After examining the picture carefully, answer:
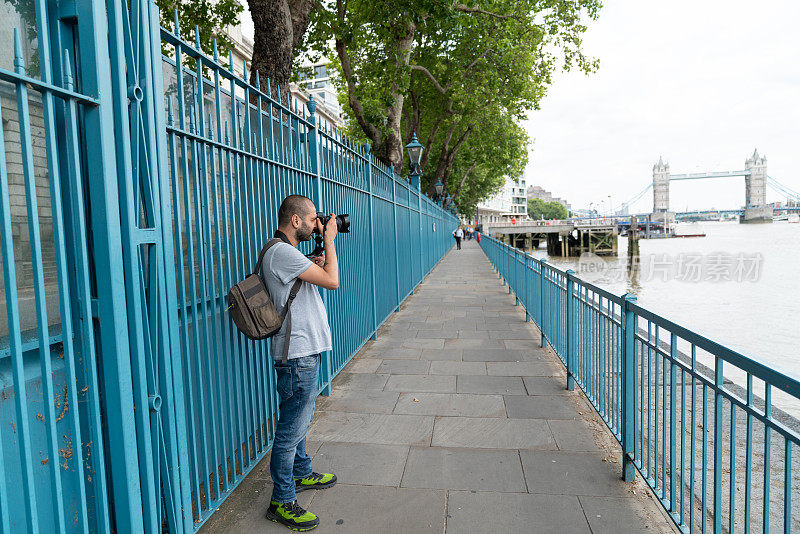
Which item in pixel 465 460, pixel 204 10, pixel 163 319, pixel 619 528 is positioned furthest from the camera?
pixel 204 10

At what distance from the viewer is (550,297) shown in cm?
626

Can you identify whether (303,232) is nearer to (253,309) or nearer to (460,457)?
(253,309)

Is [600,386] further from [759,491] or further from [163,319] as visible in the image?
[163,319]

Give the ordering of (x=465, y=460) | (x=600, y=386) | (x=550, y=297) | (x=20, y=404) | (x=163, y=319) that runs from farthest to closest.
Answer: (x=550, y=297)
(x=600, y=386)
(x=465, y=460)
(x=163, y=319)
(x=20, y=404)

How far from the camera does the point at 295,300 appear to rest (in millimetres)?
2867

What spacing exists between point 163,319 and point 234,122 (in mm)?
1334

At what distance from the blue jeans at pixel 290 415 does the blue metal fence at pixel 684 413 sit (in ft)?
5.91

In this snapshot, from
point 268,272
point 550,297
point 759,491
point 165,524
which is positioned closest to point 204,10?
point 550,297

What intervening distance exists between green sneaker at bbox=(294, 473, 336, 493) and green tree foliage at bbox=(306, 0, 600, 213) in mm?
8103

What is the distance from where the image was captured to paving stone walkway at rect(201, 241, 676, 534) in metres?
2.92

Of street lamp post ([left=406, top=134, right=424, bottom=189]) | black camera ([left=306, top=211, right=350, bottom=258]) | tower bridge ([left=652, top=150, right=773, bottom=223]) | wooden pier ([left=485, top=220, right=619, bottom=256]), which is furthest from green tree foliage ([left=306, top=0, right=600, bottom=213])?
tower bridge ([left=652, top=150, right=773, bottom=223])

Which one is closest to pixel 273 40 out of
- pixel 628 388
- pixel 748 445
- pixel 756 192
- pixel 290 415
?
pixel 290 415

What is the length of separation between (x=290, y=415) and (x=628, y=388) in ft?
6.49

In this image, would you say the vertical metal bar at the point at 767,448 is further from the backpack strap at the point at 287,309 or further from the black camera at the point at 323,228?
the black camera at the point at 323,228
